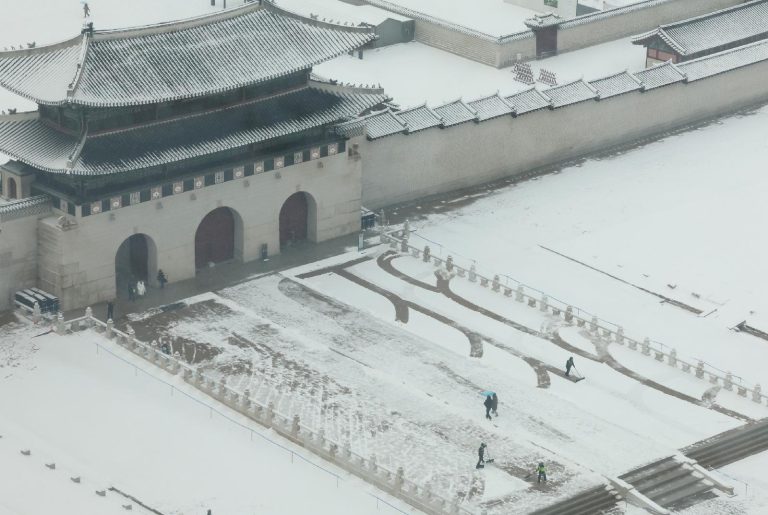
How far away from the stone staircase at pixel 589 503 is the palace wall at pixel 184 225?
28.9m

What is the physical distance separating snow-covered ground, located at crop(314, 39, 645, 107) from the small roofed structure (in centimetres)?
236

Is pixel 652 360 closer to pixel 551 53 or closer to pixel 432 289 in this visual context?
pixel 432 289

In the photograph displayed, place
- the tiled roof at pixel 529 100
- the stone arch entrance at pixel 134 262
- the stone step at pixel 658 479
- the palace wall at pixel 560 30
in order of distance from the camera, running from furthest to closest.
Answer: the palace wall at pixel 560 30, the tiled roof at pixel 529 100, the stone arch entrance at pixel 134 262, the stone step at pixel 658 479

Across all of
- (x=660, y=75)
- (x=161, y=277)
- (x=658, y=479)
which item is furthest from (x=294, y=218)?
(x=660, y=75)

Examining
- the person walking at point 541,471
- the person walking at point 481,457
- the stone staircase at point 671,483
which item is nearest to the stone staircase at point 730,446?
the stone staircase at point 671,483

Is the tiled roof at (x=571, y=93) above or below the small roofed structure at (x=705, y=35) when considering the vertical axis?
below

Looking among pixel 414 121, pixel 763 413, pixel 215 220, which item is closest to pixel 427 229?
pixel 414 121

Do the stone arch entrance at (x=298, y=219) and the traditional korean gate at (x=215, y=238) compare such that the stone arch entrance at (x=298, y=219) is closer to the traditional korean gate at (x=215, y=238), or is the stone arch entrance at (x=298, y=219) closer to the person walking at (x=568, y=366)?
the traditional korean gate at (x=215, y=238)

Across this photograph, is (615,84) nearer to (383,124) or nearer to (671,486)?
(383,124)

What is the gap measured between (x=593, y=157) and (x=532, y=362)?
3140cm

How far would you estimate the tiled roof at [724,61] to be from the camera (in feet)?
399

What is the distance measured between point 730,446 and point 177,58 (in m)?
35.3

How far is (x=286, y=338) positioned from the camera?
88.8m

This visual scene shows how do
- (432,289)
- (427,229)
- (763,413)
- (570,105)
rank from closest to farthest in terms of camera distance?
(763,413) → (432,289) → (427,229) → (570,105)
